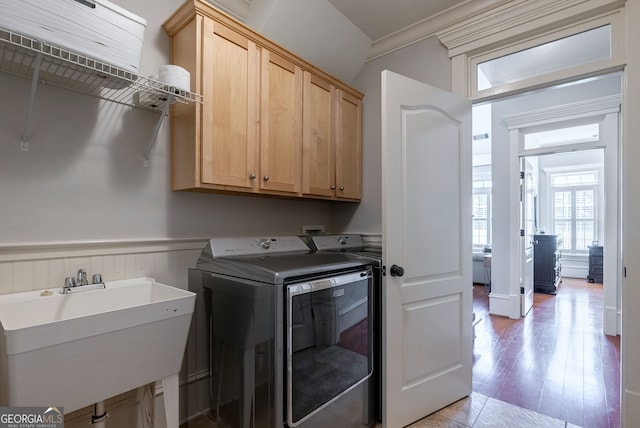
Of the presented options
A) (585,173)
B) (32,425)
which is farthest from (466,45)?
(585,173)

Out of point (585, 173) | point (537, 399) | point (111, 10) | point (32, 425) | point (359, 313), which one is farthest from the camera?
point (585, 173)

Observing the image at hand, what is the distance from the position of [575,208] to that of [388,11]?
22.4ft

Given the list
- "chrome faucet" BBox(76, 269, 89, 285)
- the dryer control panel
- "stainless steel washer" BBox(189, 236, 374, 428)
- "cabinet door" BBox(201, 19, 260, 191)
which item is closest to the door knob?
"stainless steel washer" BBox(189, 236, 374, 428)

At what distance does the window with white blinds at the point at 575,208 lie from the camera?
21.6ft

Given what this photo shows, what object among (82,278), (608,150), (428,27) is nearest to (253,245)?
(82,278)

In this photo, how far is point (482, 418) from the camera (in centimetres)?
192

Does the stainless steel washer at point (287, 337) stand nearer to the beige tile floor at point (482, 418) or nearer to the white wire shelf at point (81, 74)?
the beige tile floor at point (482, 418)

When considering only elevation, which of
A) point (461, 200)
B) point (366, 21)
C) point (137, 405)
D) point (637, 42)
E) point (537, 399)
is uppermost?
point (366, 21)

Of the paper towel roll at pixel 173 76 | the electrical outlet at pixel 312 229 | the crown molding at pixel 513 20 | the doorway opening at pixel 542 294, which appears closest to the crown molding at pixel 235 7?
the paper towel roll at pixel 173 76

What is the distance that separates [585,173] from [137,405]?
330 inches

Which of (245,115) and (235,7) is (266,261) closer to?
(245,115)

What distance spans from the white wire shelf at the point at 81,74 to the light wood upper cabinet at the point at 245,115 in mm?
161

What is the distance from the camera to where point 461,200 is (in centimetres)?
213

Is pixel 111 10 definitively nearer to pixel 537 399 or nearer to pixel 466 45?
pixel 466 45
